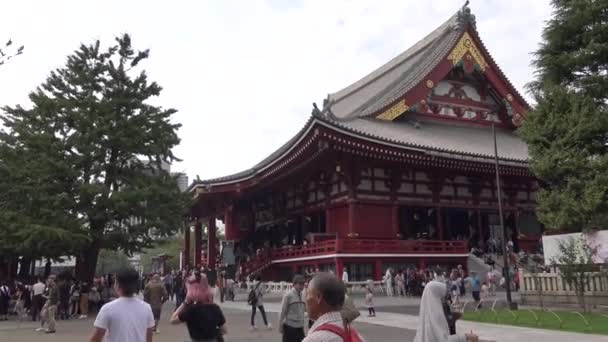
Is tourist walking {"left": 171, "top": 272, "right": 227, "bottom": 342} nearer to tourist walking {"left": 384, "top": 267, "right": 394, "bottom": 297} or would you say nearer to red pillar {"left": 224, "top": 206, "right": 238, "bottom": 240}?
tourist walking {"left": 384, "top": 267, "right": 394, "bottom": 297}

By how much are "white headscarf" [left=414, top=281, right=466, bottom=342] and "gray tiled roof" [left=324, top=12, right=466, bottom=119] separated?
2462 centimetres

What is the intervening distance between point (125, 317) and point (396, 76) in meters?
36.8

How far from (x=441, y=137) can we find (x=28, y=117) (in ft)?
70.3

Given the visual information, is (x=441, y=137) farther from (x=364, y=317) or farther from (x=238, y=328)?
(x=238, y=328)

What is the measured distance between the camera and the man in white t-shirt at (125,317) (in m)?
4.92

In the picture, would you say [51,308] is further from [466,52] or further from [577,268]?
[466,52]

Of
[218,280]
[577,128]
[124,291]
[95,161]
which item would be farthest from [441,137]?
[124,291]

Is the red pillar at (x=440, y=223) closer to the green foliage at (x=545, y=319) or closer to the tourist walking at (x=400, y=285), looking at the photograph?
the tourist walking at (x=400, y=285)

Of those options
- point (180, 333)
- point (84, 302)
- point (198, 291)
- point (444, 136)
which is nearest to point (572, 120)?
point (444, 136)

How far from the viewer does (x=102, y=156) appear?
22.6m

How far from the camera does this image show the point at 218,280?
28297 mm

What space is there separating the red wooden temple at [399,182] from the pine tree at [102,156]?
7.20 meters

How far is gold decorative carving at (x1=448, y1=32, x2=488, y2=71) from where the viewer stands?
111 feet

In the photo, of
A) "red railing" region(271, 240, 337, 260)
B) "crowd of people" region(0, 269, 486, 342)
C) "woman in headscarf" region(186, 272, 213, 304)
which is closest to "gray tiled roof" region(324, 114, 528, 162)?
"red railing" region(271, 240, 337, 260)
